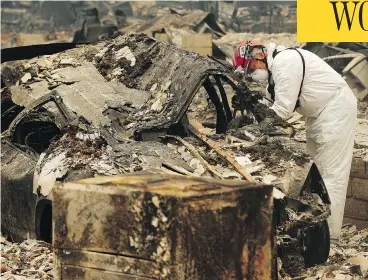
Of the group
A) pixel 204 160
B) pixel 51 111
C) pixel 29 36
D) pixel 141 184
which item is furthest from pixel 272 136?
pixel 29 36

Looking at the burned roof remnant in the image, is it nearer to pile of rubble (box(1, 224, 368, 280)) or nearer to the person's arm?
the person's arm

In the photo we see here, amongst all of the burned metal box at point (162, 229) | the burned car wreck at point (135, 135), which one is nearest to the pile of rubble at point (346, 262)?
the burned car wreck at point (135, 135)

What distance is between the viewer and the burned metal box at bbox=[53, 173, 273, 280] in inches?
→ 155

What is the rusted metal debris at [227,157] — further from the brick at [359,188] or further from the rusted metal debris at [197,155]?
the brick at [359,188]

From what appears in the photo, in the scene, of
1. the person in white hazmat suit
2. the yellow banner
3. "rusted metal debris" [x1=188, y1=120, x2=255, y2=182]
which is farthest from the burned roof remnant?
"rusted metal debris" [x1=188, y1=120, x2=255, y2=182]

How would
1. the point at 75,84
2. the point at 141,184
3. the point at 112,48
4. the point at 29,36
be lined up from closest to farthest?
1. the point at 141,184
2. the point at 75,84
3. the point at 112,48
4. the point at 29,36

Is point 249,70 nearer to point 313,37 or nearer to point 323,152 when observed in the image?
point 323,152

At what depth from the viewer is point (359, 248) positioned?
22.4 feet

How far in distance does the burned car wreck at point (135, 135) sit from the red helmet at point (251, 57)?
A: 5.9 inches

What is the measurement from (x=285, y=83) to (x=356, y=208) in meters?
1.75

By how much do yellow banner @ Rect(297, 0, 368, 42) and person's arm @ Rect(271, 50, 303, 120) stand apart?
174 cm

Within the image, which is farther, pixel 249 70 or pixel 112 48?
pixel 112 48

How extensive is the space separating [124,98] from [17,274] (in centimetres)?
215

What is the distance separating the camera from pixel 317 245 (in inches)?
240
